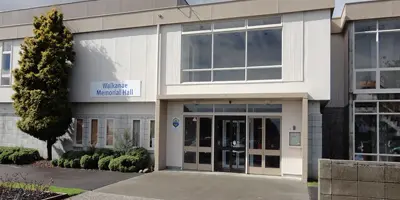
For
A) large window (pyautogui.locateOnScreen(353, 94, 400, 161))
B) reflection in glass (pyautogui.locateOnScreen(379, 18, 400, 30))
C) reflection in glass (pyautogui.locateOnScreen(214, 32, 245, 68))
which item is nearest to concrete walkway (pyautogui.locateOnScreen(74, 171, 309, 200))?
large window (pyautogui.locateOnScreen(353, 94, 400, 161))

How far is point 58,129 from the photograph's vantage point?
16.3m

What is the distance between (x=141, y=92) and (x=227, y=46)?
423 centimetres

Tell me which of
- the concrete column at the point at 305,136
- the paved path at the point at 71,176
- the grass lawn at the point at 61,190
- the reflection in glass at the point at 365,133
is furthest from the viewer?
the reflection in glass at the point at 365,133

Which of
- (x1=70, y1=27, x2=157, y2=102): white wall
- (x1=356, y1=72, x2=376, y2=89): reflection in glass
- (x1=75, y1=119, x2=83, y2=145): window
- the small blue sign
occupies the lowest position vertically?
(x1=75, y1=119, x2=83, y2=145): window

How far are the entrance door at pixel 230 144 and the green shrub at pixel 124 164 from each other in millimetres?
3283

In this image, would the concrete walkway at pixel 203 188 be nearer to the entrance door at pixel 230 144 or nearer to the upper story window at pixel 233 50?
the entrance door at pixel 230 144

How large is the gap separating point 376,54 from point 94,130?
41.0 ft

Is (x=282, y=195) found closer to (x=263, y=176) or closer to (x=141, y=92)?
(x=263, y=176)

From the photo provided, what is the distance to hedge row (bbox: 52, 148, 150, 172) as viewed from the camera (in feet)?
47.8

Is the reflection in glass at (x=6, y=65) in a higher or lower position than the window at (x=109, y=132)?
higher

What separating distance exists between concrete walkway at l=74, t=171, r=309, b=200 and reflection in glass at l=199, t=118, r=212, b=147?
5.09 feet

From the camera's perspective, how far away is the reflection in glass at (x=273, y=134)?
14.0 meters

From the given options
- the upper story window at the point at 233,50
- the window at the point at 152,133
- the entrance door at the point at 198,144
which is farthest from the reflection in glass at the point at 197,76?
the window at the point at 152,133

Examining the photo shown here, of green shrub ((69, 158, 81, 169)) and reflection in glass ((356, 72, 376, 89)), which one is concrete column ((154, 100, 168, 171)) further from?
reflection in glass ((356, 72, 376, 89))
